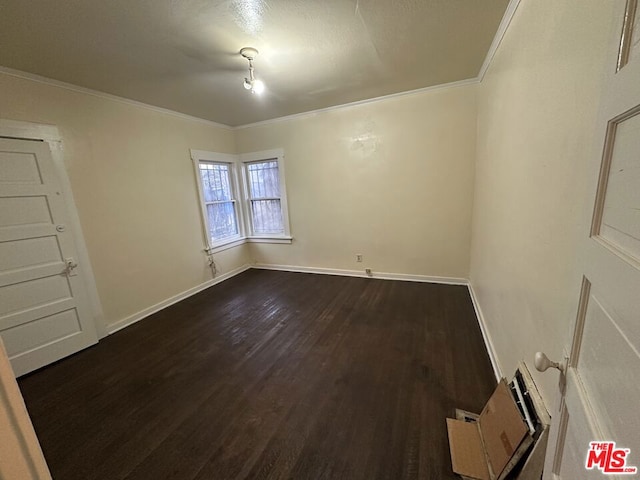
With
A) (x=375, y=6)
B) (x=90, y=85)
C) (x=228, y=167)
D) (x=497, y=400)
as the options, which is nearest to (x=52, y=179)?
→ (x=90, y=85)

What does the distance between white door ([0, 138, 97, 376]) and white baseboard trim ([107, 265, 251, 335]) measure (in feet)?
1.11

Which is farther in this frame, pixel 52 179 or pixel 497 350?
pixel 52 179

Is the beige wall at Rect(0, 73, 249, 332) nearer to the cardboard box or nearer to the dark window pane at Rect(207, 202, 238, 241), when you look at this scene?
the dark window pane at Rect(207, 202, 238, 241)

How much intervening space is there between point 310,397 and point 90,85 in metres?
3.60

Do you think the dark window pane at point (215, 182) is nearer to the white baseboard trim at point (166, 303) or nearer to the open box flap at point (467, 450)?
the white baseboard trim at point (166, 303)

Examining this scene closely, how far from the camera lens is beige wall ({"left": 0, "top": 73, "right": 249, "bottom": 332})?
8.14ft

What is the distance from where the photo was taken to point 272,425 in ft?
5.29

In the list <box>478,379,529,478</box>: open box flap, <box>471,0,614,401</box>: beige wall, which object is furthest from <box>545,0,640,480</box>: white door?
<box>478,379,529,478</box>: open box flap

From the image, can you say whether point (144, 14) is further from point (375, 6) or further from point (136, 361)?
point (136, 361)

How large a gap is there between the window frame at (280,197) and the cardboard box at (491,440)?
3.56 meters

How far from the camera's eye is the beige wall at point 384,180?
3.25 m

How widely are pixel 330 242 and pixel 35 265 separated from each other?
3.39m

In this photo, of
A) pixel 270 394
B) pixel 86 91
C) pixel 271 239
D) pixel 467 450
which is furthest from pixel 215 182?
pixel 467 450

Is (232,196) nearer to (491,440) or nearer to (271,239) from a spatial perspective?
(271,239)
